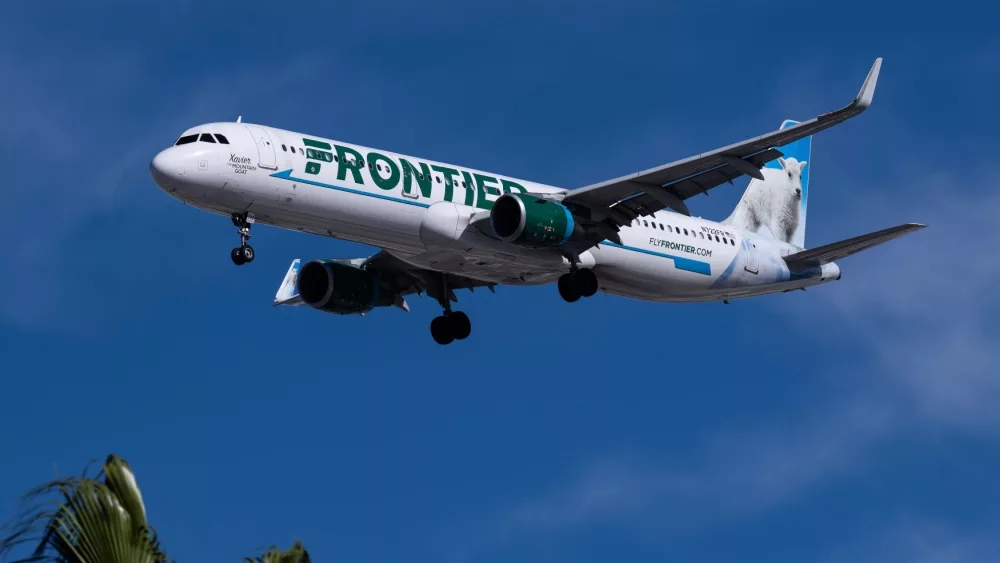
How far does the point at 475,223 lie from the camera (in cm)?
4009

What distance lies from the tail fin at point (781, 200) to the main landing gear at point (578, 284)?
10.3 meters

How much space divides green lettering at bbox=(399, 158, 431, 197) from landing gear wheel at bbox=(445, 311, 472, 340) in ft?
26.8

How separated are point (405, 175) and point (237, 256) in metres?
5.62

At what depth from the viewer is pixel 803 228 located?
5425cm

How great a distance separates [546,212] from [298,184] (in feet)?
24.7

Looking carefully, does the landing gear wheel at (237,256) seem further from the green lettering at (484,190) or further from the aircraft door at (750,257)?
the aircraft door at (750,257)

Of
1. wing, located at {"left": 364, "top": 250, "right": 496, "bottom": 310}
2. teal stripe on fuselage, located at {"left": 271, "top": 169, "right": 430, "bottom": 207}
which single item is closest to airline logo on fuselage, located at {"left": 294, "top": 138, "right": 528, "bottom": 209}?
teal stripe on fuselage, located at {"left": 271, "top": 169, "right": 430, "bottom": 207}

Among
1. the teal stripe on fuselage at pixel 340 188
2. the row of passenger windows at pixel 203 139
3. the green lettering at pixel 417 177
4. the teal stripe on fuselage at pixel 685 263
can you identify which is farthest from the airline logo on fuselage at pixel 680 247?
the row of passenger windows at pixel 203 139

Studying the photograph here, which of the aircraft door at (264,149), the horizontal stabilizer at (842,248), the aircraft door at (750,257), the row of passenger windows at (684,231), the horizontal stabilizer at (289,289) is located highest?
the horizontal stabilizer at (289,289)

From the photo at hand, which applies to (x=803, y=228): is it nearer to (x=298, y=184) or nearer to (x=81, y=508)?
(x=298, y=184)

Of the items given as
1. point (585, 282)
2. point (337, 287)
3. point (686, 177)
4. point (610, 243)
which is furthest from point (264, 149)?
point (686, 177)

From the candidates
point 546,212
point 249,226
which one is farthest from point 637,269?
point 249,226

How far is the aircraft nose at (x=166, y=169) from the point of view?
119ft

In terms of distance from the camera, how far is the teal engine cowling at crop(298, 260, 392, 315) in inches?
1817
